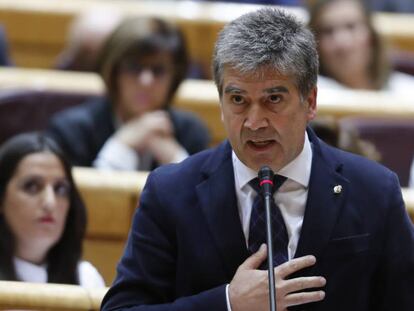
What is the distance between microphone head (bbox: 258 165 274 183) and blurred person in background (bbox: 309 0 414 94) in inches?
68.9

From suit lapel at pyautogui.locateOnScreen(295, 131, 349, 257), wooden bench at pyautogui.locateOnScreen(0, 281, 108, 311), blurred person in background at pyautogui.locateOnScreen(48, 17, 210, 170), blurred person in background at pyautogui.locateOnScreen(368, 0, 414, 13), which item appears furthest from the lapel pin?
blurred person in background at pyautogui.locateOnScreen(368, 0, 414, 13)

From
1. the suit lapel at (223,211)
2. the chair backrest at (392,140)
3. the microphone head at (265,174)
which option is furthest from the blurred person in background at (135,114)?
the microphone head at (265,174)

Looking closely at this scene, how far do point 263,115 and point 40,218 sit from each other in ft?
2.97

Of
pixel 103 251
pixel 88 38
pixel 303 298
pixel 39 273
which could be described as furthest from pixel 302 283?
pixel 88 38

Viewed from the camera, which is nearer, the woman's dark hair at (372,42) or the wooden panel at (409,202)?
the wooden panel at (409,202)

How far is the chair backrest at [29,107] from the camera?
2.73 meters

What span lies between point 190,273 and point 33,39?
7.49ft

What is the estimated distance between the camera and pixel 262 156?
1.28m

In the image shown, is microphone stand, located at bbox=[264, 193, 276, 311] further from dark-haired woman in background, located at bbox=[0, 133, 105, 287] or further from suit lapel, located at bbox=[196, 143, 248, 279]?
dark-haired woman in background, located at bbox=[0, 133, 105, 287]

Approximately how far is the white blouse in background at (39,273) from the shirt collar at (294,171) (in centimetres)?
69

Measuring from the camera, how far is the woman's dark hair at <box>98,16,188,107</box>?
263 cm

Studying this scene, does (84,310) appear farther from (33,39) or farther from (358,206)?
(33,39)

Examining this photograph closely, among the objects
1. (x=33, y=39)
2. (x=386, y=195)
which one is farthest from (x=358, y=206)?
(x=33, y=39)

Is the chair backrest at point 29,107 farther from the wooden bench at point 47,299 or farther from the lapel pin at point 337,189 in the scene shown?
the lapel pin at point 337,189
